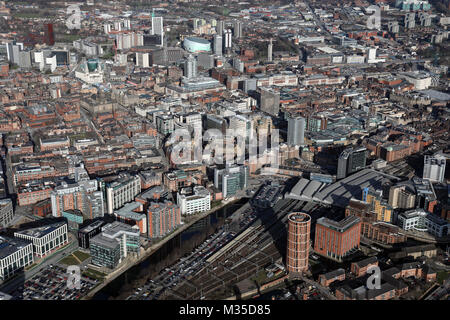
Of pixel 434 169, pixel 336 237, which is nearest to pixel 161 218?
pixel 336 237

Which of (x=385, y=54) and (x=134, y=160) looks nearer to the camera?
(x=134, y=160)

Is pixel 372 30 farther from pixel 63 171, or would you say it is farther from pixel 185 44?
pixel 63 171

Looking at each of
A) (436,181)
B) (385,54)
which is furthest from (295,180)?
(385,54)

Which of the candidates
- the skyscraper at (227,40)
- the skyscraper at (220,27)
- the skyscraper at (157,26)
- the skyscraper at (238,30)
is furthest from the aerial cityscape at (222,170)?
the skyscraper at (238,30)

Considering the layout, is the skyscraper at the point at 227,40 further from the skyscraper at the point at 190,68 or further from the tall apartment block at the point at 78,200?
the tall apartment block at the point at 78,200

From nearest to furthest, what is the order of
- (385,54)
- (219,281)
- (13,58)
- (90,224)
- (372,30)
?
(219,281)
(90,224)
(13,58)
(385,54)
(372,30)

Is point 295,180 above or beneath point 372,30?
beneath

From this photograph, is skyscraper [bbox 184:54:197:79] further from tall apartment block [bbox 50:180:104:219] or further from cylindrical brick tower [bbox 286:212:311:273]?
cylindrical brick tower [bbox 286:212:311:273]

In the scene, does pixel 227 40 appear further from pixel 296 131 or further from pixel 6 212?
pixel 6 212

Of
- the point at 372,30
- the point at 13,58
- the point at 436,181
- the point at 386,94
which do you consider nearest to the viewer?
the point at 436,181
